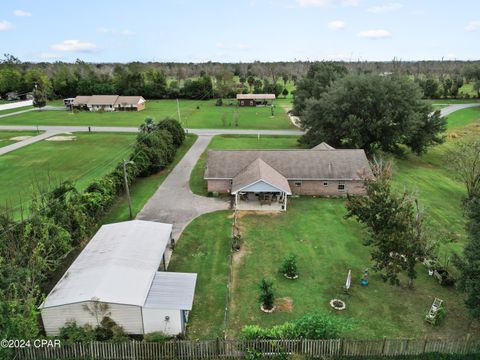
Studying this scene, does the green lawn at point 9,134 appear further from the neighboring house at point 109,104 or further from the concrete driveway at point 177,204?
the concrete driveway at point 177,204

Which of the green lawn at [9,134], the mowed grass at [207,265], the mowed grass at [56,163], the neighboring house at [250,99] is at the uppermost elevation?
the neighboring house at [250,99]

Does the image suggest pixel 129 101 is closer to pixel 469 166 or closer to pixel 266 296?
pixel 469 166

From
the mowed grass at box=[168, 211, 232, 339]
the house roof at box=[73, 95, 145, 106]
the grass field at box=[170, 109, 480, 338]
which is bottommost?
the grass field at box=[170, 109, 480, 338]

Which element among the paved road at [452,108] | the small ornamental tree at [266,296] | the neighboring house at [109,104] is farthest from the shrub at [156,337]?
the paved road at [452,108]

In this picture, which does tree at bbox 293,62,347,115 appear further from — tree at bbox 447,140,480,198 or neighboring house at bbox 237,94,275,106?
tree at bbox 447,140,480,198

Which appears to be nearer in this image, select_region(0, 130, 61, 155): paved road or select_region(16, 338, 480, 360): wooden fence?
select_region(16, 338, 480, 360): wooden fence

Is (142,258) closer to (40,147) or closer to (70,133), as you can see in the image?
(40,147)

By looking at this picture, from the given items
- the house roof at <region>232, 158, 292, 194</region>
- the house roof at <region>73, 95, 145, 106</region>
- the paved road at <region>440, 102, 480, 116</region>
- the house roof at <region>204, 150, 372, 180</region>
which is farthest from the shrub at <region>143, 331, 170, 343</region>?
the paved road at <region>440, 102, 480, 116</region>

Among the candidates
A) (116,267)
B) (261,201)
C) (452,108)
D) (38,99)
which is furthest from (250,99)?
(116,267)
